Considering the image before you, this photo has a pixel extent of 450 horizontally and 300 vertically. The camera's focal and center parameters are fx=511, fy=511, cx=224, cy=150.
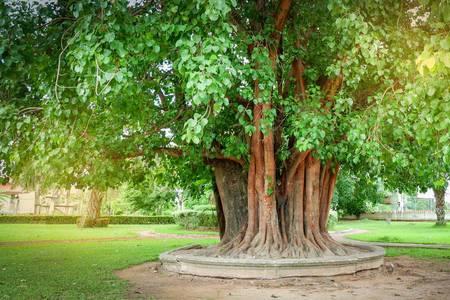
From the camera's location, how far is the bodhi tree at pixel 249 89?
7.18 m

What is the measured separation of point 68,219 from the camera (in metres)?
35.1

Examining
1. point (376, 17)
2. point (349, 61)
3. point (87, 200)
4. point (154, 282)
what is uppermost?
point (376, 17)

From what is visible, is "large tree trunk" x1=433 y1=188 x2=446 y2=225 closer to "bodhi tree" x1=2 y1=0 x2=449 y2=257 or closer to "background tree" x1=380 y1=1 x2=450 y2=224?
"background tree" x1=380 y1=1 x2=450 y2=224

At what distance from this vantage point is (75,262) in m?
12.9

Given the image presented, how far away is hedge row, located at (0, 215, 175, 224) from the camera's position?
3462 cm

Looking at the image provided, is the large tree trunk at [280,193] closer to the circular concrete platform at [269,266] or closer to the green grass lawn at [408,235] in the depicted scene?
the circular concrete platform at [269,266]

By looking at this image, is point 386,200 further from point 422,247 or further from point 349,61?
point 349,61

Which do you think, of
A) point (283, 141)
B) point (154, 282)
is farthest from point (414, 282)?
point (154, 282)

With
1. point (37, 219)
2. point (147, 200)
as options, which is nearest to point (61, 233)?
point (37, 219)

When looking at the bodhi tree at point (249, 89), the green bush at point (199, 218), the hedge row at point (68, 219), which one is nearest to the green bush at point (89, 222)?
the green bush at point (199, 218)

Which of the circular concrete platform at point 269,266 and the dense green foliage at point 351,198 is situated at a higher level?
the dense green foliage at point 351,198

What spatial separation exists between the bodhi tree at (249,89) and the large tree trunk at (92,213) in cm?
1782

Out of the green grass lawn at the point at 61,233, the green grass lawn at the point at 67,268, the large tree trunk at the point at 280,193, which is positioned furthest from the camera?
the green grass lawn at the point at 61,233

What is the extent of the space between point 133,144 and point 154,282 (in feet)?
9.85
